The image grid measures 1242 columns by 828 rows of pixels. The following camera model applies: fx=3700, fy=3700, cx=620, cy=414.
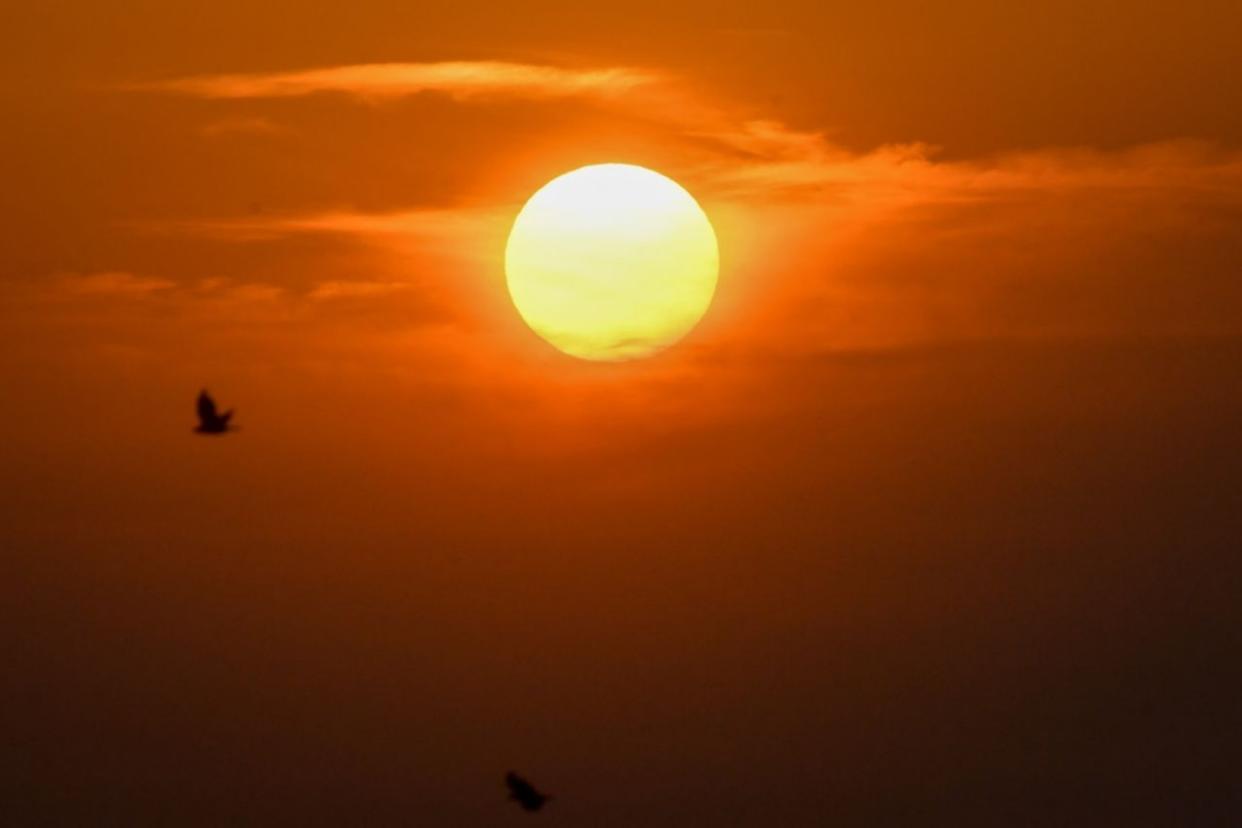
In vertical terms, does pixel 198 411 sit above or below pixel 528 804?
above

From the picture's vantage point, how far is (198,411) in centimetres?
7256

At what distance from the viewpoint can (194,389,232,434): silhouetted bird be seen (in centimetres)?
7175

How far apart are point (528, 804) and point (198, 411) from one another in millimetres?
11076

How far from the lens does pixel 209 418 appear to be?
237 ft

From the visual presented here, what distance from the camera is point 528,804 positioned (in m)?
76.6

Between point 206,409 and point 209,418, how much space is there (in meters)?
0.27

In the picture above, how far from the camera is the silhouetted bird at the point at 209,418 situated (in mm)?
71750

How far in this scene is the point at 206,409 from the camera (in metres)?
72.3

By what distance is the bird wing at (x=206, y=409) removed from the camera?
7181cm

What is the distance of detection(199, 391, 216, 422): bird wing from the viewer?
71.8 metres
